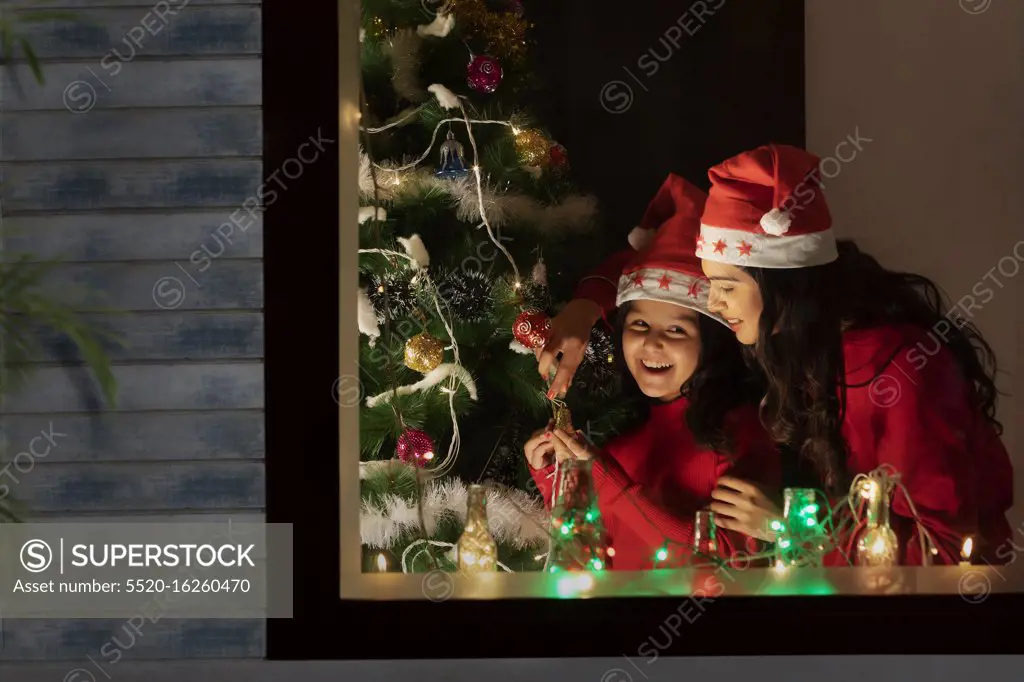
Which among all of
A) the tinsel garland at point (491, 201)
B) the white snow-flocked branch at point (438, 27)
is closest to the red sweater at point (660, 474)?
the tinsel garland at point (491, 201)

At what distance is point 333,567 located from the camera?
5.88 ft

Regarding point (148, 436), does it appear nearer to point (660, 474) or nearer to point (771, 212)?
point (660, 474)

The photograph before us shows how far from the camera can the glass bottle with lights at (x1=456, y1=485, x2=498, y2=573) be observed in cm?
→ 184

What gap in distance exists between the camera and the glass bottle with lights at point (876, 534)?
1.82m

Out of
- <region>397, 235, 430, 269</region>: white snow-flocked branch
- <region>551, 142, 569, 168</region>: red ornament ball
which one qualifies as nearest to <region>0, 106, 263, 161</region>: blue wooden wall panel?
<region>397, 235, 430, 269</region>: white snow-flocked branch

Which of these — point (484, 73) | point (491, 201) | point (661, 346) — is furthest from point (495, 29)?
point (661, 346)

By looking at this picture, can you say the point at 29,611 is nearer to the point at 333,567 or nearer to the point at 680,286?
the point at 333,567

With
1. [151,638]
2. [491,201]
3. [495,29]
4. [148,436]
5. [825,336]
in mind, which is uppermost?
[495,29]

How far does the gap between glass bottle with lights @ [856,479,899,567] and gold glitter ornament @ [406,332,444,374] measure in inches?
31.8

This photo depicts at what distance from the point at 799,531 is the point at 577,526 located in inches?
15.8

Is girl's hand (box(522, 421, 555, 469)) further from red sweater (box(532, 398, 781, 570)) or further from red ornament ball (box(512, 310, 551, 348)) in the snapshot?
red ornament ball (box(512, 310, 551, 348))

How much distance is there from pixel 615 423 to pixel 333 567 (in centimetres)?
57

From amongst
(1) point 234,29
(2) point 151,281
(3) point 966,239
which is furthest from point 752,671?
(1) point 234,29

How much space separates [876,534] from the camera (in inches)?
71.7
